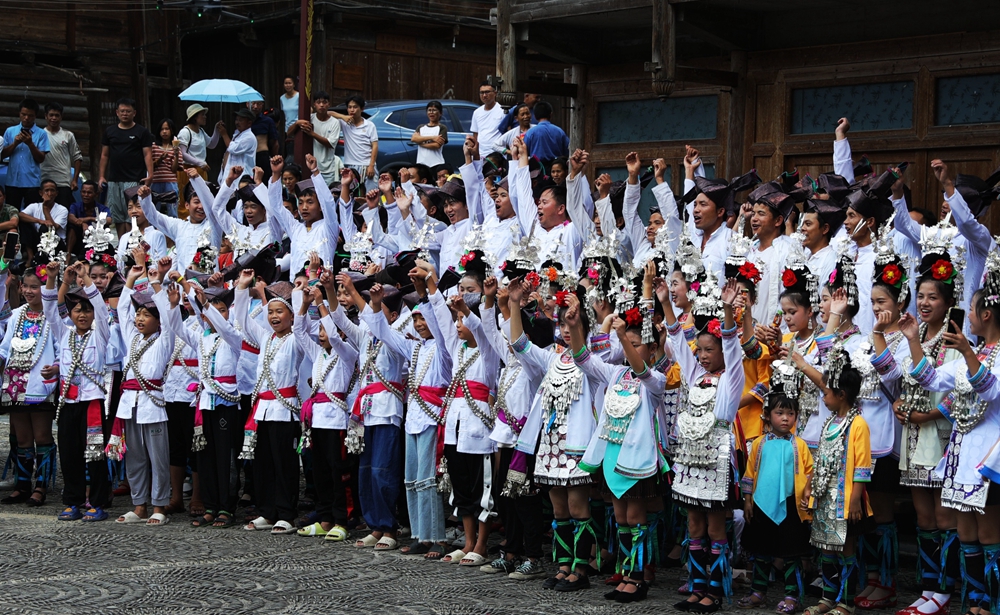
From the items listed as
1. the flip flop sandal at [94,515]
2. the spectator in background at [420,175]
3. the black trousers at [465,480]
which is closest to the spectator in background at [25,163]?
the spectator in background at [420,175]

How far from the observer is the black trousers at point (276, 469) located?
9617mm

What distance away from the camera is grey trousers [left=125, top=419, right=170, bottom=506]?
10.1 m

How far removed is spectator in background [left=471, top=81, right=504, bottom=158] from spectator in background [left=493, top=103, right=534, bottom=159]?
0.14 m

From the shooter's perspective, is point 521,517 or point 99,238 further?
point 99,238

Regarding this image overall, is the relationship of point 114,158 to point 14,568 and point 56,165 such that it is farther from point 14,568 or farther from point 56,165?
point 14,568

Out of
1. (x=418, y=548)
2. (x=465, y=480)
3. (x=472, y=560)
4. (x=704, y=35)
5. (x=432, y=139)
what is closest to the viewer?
(x=472, y=560)

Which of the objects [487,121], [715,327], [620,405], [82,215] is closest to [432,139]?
[487,121]

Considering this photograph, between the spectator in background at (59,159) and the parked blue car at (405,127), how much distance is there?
3.58m

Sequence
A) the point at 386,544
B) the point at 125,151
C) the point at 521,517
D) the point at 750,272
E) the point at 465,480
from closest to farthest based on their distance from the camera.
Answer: the point at 750,272 < the point at 521,517 < the point at 465,480 < the point at 386,544 < the point at 125,151

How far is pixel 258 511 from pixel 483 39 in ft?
48.6

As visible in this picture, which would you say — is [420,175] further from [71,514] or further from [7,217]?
[7,217]

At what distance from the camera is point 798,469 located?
7215mm

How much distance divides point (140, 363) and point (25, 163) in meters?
6.93

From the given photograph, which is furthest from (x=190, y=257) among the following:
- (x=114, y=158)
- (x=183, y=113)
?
(x=183, y=113)
